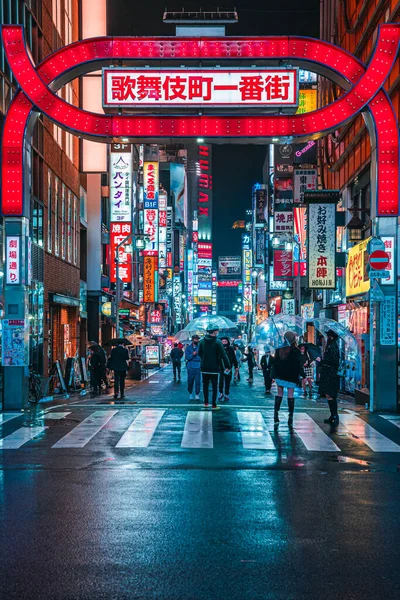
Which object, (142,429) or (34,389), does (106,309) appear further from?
(142,429)

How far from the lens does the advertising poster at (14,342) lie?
58.3 feet

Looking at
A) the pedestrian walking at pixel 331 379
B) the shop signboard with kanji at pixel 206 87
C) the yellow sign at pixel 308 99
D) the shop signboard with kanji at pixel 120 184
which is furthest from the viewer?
the yellow sign at pixel 308 99

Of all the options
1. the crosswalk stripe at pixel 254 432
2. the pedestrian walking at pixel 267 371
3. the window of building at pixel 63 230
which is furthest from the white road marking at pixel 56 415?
the window of building at pixel 63 230

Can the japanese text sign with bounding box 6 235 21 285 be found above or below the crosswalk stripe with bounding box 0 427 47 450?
above

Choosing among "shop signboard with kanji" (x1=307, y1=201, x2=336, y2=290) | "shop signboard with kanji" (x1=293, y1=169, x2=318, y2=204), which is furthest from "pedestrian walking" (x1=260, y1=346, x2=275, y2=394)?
"shop signboard with kanji" (x1=293, y1=169, x2=318, y2=204)

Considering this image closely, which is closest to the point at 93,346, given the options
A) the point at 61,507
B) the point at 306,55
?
the point at 306,55

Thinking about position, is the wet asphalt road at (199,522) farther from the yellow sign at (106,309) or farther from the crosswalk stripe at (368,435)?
the yellow sign at (106,309)

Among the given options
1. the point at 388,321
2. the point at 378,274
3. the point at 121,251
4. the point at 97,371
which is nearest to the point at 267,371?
the point at 97,371

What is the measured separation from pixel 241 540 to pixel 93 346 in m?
20.1

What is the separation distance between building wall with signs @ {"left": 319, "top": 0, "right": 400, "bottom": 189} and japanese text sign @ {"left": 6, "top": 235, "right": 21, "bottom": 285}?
13.2 metres

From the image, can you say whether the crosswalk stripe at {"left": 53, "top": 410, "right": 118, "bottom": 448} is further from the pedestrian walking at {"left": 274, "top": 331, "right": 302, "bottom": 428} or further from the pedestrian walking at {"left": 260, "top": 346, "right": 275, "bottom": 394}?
the pedestrian walking at {"left": 260, "top": 346, "right": 275, "bottom": 394}

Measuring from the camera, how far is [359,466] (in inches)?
420

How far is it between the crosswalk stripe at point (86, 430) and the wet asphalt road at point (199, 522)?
0.74ft

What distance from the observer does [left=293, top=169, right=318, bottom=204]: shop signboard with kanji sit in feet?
140
